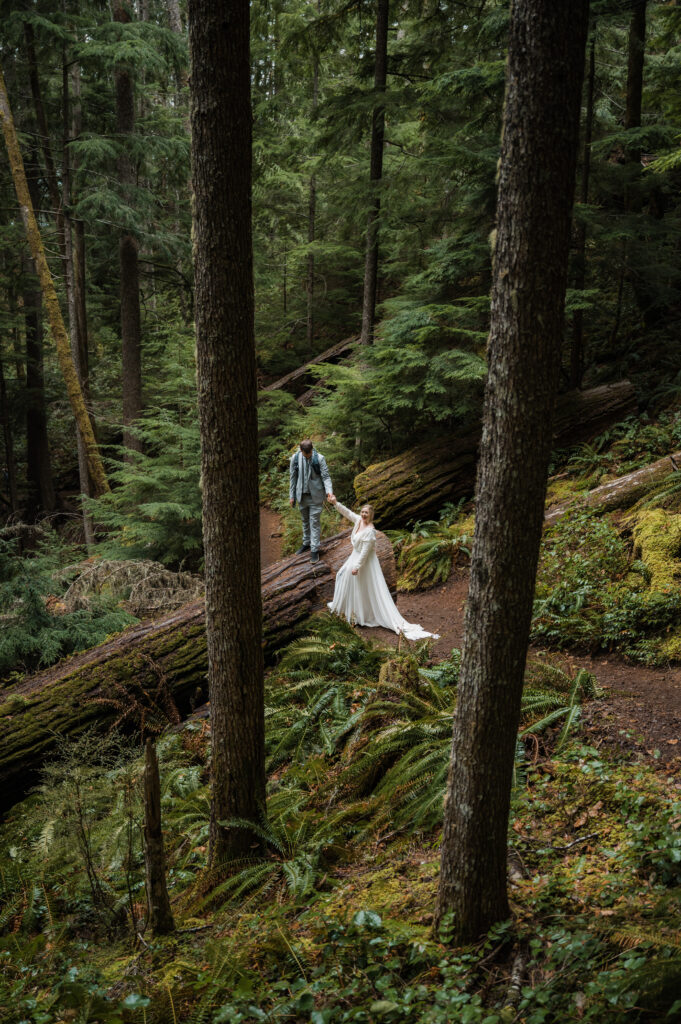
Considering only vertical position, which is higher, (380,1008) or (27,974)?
(380,1008)

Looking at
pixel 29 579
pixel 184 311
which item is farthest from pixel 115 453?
pixel 29 579

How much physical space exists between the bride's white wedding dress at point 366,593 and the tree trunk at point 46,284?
879 centimetres

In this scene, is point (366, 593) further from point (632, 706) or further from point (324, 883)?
point (324, 883)

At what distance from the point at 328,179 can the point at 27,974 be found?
73.1ft

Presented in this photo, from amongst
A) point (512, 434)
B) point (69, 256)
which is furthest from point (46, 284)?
point (512, 434)

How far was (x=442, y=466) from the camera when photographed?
12.0 m

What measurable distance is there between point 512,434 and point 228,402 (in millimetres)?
2130

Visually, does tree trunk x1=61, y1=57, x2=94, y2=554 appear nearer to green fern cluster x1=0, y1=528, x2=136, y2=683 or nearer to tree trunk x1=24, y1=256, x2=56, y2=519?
tree trunk x1=24, y1=256, x2=56, y2=519

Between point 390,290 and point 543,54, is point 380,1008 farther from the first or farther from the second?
point 390,290

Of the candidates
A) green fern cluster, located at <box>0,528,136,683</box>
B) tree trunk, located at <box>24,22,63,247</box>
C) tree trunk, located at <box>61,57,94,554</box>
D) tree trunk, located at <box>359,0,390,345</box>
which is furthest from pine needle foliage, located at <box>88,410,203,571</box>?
tree trunk, located at <box>24,22,63,247</box>

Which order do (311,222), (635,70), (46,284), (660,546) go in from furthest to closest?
(311,222)
(635,70)
(46,284)
(660,546)

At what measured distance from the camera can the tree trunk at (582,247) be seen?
11.7 meters

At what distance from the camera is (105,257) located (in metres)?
19.8

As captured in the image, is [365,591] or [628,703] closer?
[628,703]
